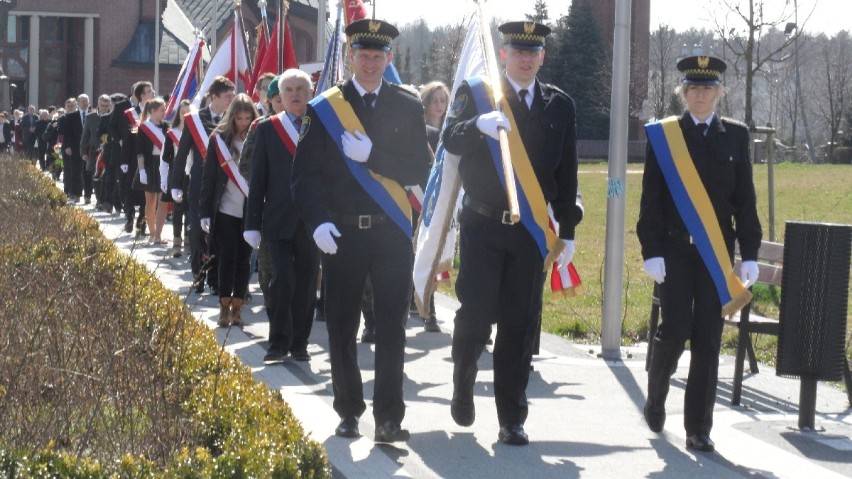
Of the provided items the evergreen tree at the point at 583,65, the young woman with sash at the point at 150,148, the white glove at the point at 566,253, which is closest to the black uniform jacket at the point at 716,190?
the white glove at the point at 566,253

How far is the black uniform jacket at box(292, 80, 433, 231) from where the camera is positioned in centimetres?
774

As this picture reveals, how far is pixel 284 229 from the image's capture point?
10.3m

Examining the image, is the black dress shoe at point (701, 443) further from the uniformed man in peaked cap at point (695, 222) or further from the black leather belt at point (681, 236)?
the black leather belt at point (681, 236)

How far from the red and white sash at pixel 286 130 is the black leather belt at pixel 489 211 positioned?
2817 mm

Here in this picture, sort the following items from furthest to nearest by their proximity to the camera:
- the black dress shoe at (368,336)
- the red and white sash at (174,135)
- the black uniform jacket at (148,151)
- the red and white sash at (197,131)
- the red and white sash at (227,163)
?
the black uniform jacket at (148,151) < the red and white sash at (174,135) < the red and white sash at (197,131) < the red and white sash at (227,163) < the black dress shoe at (368,336)

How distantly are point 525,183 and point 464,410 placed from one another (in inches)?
49.2

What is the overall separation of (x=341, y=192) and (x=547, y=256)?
1.12 m

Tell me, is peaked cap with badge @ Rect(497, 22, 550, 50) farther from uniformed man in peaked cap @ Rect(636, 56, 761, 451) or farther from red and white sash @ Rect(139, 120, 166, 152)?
red and white sash @ Rect(139, 120, 166, 152)

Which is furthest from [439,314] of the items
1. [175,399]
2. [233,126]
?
[175,399]

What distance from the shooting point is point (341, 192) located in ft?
25.4

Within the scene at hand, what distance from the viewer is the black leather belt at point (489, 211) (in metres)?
7.67

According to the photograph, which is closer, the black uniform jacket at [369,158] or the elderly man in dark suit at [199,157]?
the black uniform jacket at [369,158]

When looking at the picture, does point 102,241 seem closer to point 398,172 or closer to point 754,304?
point 398,172

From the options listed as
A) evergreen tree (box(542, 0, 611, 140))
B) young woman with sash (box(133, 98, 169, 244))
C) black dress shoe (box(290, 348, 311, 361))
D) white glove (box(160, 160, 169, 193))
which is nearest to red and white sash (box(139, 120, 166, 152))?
young woman with sash (box(133, 98, 169, 244))
